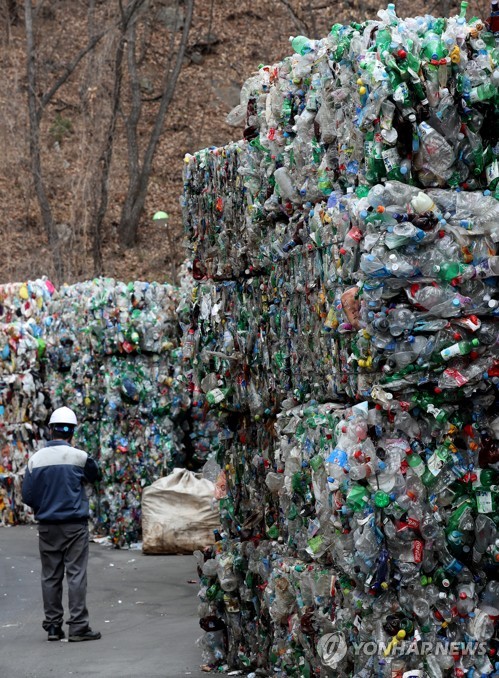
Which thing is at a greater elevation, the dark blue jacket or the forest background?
the forest background

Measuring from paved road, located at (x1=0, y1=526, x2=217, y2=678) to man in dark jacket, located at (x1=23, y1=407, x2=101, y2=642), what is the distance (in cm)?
23

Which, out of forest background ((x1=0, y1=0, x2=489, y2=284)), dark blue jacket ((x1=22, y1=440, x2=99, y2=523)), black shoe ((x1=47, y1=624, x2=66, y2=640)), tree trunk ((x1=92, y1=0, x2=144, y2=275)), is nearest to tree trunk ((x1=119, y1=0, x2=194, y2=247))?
forest background ((x1=0, y1=0, x2=489, y2=284))

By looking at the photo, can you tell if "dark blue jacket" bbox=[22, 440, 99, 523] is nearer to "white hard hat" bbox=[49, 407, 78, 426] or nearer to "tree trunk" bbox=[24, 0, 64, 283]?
"white hard hat" bbox=[49, 407, 78, 426]

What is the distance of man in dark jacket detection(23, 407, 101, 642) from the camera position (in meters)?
10.2

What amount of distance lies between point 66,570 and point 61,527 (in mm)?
353

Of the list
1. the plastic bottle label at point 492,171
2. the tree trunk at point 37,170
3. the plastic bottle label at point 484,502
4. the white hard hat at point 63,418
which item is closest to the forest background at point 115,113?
the tree trunk at point 37,170

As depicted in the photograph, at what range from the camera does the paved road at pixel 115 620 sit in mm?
8961

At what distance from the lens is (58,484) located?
1023cm

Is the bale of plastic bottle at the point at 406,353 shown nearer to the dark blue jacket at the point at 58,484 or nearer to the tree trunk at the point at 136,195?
the dark blue jacket at the point at 58,484

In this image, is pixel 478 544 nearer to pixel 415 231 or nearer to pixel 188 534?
pixel 415 231

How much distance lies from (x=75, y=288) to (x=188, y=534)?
398 cm

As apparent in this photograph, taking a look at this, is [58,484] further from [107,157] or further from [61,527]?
[107,157]

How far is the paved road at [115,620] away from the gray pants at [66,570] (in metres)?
0.23

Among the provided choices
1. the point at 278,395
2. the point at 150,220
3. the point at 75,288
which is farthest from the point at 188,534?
the point at 150,220
